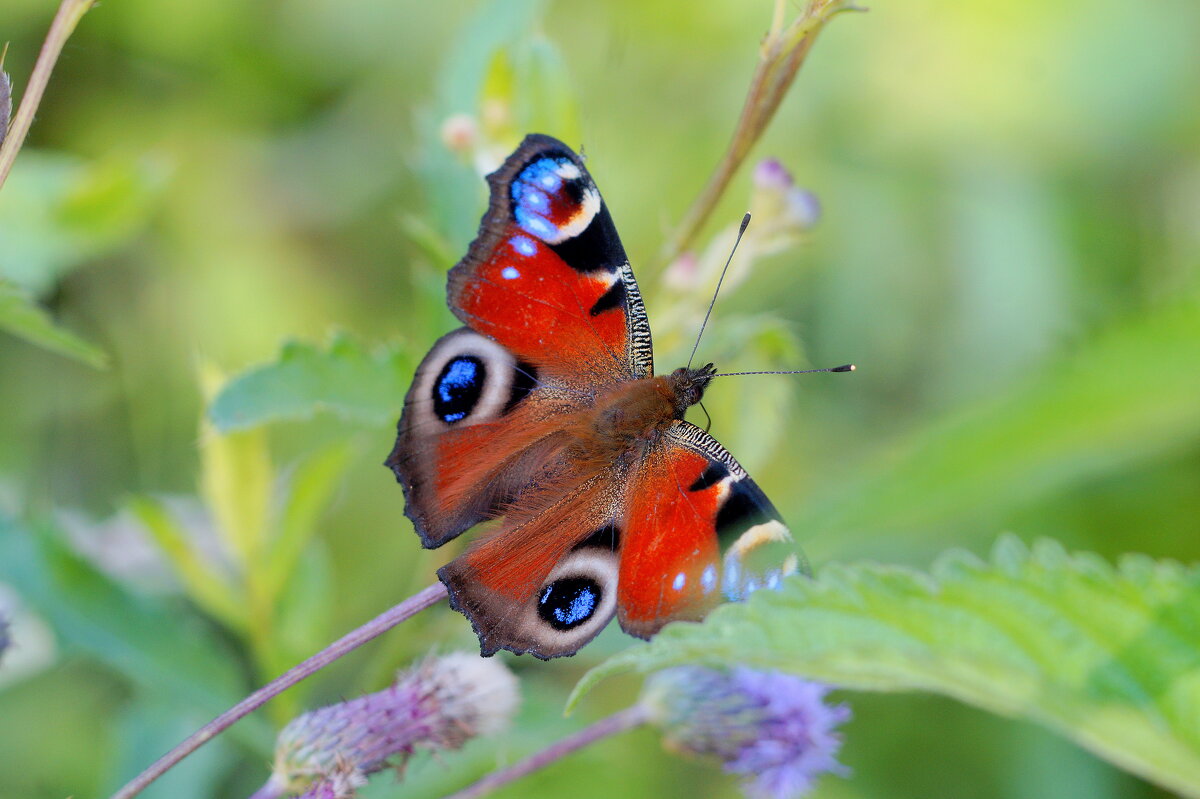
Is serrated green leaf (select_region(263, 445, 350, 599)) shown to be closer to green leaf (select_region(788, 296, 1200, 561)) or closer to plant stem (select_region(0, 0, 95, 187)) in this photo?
plant stem (select_region(0, 0, 95, 187))

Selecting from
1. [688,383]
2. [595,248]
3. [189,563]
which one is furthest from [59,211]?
[688,383]

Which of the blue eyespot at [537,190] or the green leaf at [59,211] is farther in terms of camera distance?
the green leaf at [59,211]

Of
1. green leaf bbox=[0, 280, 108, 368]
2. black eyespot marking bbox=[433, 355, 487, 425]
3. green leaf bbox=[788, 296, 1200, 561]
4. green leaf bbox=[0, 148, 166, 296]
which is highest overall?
green leaf bbox=[0, 148, 166, 296]

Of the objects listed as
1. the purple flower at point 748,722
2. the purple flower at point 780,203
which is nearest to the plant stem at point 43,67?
the purple flower at point 780,203

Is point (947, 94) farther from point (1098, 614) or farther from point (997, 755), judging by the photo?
point (1098, 614)

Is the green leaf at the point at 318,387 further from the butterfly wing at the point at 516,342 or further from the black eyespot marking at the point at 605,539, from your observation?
the black eyespot marking at the point at 605,539

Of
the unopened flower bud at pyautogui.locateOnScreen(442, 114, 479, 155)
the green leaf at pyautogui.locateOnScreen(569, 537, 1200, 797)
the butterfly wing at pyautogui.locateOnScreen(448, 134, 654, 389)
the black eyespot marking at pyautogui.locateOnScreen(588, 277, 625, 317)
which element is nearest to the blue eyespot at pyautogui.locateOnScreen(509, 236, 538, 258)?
the butterfly wing at pyautogui.locateOnScreen(448, 134, 654, 389)

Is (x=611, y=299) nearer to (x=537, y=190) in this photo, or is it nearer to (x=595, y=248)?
(x=595, y=248)

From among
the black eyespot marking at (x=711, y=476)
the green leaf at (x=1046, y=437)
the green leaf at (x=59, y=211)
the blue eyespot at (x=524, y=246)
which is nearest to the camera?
the black eyespot marking at (x=711, y=476)
